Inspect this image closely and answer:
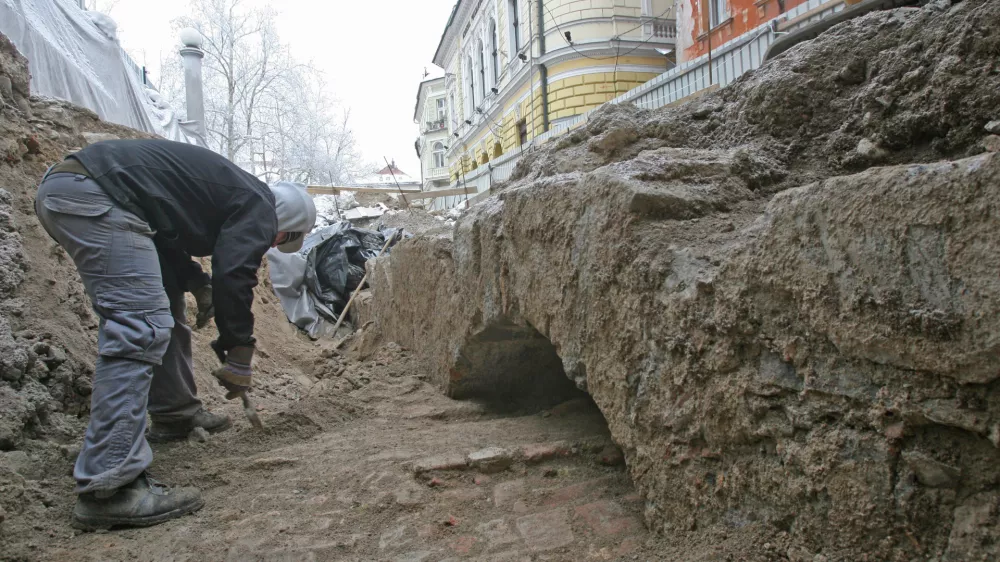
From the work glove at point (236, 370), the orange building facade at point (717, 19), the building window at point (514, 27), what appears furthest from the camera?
the building window at point (514, 27)

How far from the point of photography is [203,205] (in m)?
2.46

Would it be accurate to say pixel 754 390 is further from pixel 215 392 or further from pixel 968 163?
pixel 215 392

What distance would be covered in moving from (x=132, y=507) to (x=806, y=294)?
211 cm

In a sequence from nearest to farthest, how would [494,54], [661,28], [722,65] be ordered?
[722,65]
[661,28]
[494,54]

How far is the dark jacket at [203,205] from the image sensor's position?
228 cm

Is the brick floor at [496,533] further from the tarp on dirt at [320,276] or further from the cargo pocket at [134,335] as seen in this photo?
the tarp on dirt at [320,276]

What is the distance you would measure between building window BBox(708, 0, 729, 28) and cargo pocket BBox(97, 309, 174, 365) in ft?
38.8

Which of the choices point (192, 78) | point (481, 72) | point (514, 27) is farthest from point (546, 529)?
point (481, 72)

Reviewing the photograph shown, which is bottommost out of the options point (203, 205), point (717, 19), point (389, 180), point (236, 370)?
point (236, 370)

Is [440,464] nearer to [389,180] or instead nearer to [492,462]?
[492,462]

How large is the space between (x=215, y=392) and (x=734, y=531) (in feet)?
10.8

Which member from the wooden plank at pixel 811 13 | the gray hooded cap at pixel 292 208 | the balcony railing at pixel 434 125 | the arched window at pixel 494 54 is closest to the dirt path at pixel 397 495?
the gray hooded cap at pixel 292 208

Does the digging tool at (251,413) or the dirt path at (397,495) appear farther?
the digging tool at (251,413)

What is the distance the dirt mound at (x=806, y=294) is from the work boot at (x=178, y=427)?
61.5 inches
